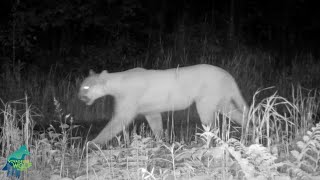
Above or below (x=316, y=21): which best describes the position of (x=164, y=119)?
below

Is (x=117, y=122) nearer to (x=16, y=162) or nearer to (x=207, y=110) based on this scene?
(x=207, y=110)

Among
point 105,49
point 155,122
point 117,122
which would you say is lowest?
point 155,122

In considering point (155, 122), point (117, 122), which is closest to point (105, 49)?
point (155, 122)

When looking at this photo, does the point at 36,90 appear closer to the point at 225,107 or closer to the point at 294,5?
the point at 225,107

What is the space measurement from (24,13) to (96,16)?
6.79ft

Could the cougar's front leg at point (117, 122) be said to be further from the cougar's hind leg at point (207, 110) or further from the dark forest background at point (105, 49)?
the dark forest background at point (105, 49)

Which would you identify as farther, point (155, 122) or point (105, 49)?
point (105, 49)

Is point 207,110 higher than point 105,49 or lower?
lower

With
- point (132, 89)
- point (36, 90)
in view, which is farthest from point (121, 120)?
point (36, 90)

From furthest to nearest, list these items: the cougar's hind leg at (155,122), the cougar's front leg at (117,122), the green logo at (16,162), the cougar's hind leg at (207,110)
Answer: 1. the cougar's hind leg at (155,122)
2. the cougar's hind leg at (207,110)
3. the cougar's front leg at (117,122)
4. the green logo at (16,162)

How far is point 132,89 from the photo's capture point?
7207 millimetres

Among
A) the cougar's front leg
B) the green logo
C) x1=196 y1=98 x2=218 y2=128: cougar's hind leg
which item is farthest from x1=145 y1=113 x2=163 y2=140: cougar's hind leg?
the green logo

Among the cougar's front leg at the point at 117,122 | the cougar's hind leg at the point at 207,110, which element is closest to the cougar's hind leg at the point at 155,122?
the cougar's front leg at the point at 117,122

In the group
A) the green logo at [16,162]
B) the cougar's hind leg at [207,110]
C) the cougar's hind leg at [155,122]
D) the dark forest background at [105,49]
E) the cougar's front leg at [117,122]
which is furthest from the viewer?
the dark forest background at [105,49]
